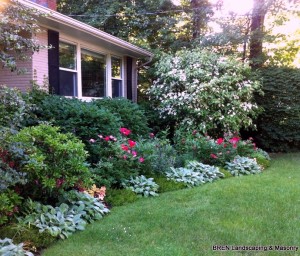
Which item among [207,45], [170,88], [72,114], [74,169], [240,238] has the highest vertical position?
[207,45]

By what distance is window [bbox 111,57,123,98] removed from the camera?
10.8 metres

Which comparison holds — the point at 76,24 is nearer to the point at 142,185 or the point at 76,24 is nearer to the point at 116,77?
the point at 116,77

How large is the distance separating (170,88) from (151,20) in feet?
19.1

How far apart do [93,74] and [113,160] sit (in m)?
4.74

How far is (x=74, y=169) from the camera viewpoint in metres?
4.06

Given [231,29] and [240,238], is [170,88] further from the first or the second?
[240,238]

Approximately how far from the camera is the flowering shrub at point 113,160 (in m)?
5.29

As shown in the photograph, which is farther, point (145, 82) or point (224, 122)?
point (145, 82)

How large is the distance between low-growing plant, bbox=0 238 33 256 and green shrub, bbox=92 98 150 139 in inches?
193

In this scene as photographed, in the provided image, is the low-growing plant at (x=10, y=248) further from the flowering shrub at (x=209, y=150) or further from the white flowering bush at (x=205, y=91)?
the white flowering bush at (x=205, y=91)

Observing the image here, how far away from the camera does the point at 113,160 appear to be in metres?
5.49

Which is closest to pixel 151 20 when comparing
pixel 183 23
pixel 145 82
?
pixel 183 23

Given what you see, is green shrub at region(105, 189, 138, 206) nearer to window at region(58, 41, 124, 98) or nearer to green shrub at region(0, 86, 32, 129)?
green shrub at region(0, 86, 32, 129)

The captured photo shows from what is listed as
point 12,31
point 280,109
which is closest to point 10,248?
point 12,31
